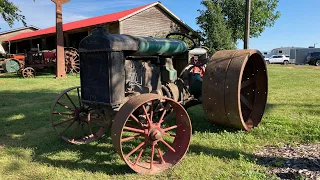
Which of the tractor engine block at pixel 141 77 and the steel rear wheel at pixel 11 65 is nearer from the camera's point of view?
the tractor engine block at pixel 141 77

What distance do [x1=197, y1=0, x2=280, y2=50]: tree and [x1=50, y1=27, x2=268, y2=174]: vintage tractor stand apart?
20719 millimetres

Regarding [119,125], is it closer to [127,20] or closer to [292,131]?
[292,131]

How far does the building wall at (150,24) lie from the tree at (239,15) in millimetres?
4925

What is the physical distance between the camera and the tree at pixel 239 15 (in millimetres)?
27564

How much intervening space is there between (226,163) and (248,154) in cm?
42

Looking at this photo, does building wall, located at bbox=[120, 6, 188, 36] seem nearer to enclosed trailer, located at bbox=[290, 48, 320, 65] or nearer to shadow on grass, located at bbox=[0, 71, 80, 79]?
shadow on grass, located at bbox=[0, 71, 80, 79]

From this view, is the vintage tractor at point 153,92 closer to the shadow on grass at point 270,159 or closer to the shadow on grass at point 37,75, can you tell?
the shadow on grass at point 270,159

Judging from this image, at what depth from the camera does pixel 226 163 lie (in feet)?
11.1

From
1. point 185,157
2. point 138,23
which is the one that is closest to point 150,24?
point 138,23

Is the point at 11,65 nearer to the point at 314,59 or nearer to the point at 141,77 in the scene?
the point at 141,77

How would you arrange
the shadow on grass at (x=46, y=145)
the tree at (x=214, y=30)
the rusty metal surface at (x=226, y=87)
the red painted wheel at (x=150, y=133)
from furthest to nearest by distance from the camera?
the tree at (x=214, y=30), the rusty metal surface at (x=226, y=87), the shadow on grass at (x=46, y=145), the red painted wheel at (x=150, y=133)

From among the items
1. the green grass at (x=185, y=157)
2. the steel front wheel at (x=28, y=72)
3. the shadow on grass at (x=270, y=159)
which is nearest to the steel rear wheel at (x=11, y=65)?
the steel front wheel at (x=28, y=72)

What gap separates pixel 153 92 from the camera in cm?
409

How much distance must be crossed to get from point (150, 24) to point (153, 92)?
1718 cm
